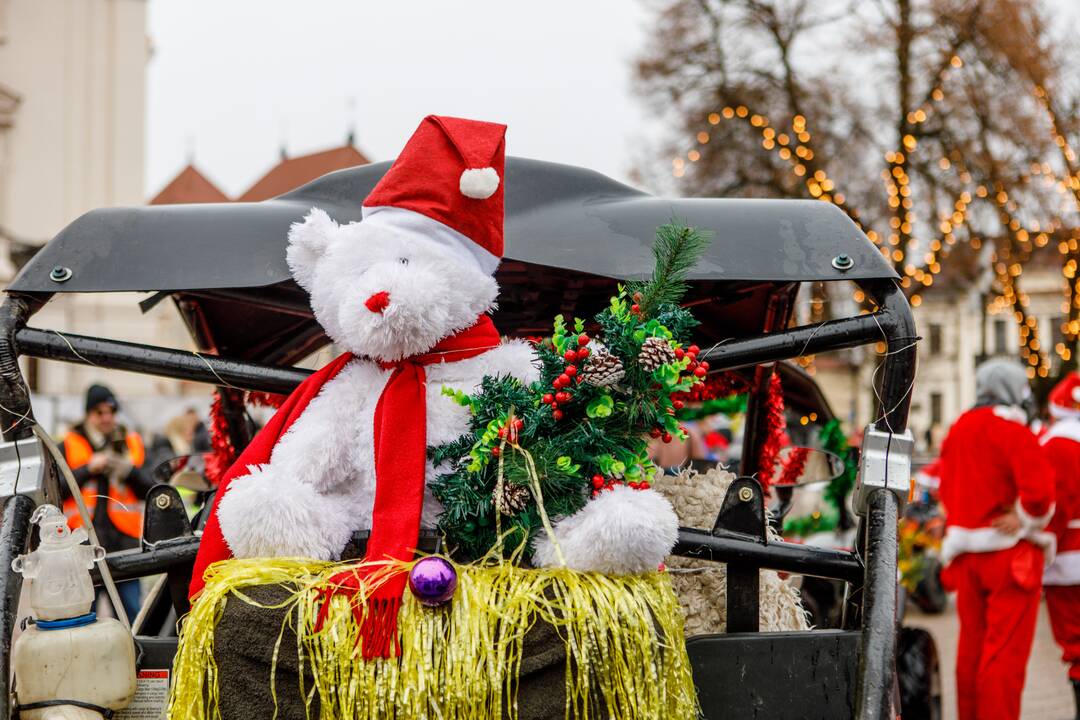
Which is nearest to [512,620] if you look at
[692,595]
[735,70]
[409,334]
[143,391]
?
[409,334]

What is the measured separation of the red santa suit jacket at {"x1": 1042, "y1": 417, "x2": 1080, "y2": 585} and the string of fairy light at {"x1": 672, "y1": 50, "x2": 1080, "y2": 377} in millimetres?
9868

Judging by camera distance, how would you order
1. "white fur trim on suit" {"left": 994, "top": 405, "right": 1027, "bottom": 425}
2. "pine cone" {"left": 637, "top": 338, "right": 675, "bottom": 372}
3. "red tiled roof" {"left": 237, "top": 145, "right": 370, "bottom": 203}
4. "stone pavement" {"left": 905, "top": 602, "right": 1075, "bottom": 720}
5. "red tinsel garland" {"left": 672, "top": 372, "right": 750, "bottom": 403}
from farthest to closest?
"stone pavement" {"left": 905, "top": 602, "right": 1075, "bottom": 720}, "white fur trim on suit" {"left": 994, "top": 405, "right": 1027, "bottom": 425}, "red tiled roof" {"left": 237, "top": 145, "right": 370, "bottom": 203}, "red tinsel garland" {"left": 672, "top": 372, "right": 750, "bottom": 403}, "pine cone" {"left": 637, "top": 338, "right": 675, "bottom": 372}

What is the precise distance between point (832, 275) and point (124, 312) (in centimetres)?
2477

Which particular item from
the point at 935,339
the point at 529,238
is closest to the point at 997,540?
the point at 529,238

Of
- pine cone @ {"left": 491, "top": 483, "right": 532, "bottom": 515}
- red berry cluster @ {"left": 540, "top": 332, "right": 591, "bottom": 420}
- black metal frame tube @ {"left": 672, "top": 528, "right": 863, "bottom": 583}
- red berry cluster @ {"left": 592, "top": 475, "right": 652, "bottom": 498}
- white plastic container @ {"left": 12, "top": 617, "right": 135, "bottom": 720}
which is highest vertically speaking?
red berry cluster @ {"left": 540, "top": 332, "right": 591, "bottom": 420}

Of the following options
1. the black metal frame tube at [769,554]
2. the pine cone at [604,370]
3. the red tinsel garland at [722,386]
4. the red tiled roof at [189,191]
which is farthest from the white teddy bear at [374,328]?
the red tiled roof at [189,191]

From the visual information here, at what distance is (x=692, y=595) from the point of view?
2.75 meters

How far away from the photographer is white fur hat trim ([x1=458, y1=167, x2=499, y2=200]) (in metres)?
2.31

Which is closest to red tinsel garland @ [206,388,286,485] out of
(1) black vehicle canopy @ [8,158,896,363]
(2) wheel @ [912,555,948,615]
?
(1) black vehicle canopy @ [8,158,896,363]

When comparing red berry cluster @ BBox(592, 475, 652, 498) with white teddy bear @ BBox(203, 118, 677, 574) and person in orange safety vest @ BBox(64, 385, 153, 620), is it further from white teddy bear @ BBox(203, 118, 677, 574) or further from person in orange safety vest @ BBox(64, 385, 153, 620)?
person in orange safety vest @ BBox(64, 385, 153, 620)

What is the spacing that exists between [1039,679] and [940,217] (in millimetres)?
10670

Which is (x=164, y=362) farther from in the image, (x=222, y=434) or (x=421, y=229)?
(x=222, y=434)

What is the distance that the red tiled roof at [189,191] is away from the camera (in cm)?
582

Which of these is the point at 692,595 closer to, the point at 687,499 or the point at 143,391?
the point at 687,499
